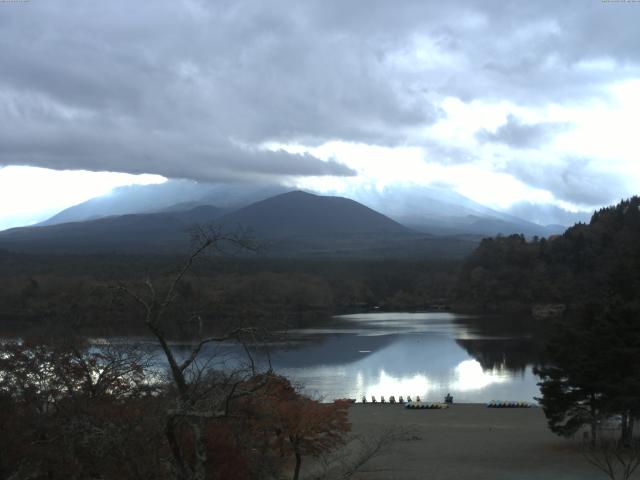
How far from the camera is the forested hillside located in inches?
2640

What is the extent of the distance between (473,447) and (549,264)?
199 feet

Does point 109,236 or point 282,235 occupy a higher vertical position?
point 282,235

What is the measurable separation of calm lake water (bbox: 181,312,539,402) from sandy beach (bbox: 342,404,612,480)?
3.10 m

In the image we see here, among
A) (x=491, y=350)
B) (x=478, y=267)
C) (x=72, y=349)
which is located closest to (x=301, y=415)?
(x=72, y=349)

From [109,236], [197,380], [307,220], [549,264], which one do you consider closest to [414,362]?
[197,380]

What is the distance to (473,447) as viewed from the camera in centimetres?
1662

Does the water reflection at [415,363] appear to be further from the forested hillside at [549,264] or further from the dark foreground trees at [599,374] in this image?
the forested hillside at [549,264]

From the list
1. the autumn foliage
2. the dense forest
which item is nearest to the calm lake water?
the dense forest

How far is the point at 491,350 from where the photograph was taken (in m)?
38.6

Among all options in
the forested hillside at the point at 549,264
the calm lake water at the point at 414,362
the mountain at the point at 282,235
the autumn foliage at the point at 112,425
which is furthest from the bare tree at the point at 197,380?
the mountain at the point at 282,235

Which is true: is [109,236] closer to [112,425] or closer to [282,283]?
[282,283]

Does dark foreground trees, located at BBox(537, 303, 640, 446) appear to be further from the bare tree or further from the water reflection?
the bare tree

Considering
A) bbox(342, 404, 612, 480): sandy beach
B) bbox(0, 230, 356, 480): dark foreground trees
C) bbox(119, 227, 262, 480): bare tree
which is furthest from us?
bbox(342, 404, 612, 480): sandy beach

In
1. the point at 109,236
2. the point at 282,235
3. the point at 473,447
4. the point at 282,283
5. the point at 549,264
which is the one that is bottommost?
the point at 473,447
